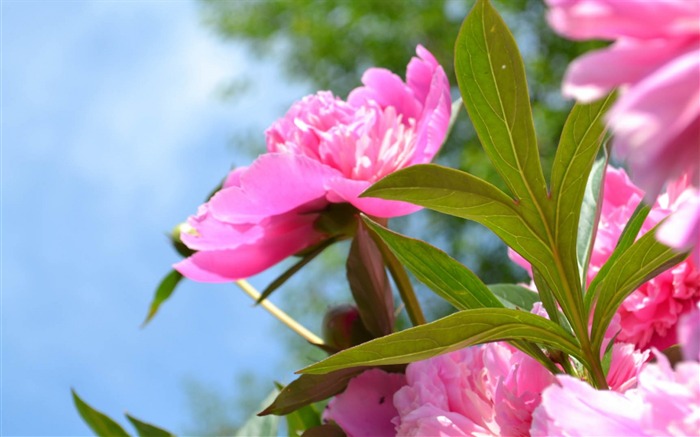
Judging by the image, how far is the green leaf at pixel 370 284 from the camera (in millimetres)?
467

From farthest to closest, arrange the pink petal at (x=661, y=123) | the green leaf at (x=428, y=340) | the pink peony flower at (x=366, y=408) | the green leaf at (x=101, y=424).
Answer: the green leaf at (x=101, y=424), the pink peony flower at (x=366, y=408), the green leaf at (x=428, y=340), the pink petal at (x=661, y=123)

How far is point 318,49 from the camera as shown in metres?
6.25

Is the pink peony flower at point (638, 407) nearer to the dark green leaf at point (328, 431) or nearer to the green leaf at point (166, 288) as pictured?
the dark green leaf at point (328, 431)

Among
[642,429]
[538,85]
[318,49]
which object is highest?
[318,49]

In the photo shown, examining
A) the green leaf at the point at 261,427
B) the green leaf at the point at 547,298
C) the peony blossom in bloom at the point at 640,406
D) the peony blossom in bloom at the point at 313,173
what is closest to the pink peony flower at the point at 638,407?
the peony blossom in bloom at the point at 640,406

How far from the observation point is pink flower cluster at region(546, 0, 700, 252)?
0.16 m

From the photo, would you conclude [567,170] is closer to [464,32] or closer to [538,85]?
[464,32]

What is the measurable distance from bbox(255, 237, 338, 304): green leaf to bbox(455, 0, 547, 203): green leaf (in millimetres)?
153

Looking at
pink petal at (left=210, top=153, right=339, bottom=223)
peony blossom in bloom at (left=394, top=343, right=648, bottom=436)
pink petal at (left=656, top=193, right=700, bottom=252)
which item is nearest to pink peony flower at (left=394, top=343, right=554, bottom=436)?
peony blossom in bloom at (left=394, top=343, right=648, bottom=436)

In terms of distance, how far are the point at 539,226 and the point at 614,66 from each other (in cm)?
22

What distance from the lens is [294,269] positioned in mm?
510

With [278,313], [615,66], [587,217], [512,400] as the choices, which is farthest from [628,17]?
[278,313]

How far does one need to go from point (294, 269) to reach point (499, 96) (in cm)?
18

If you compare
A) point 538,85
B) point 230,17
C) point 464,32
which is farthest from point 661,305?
point 230,17
